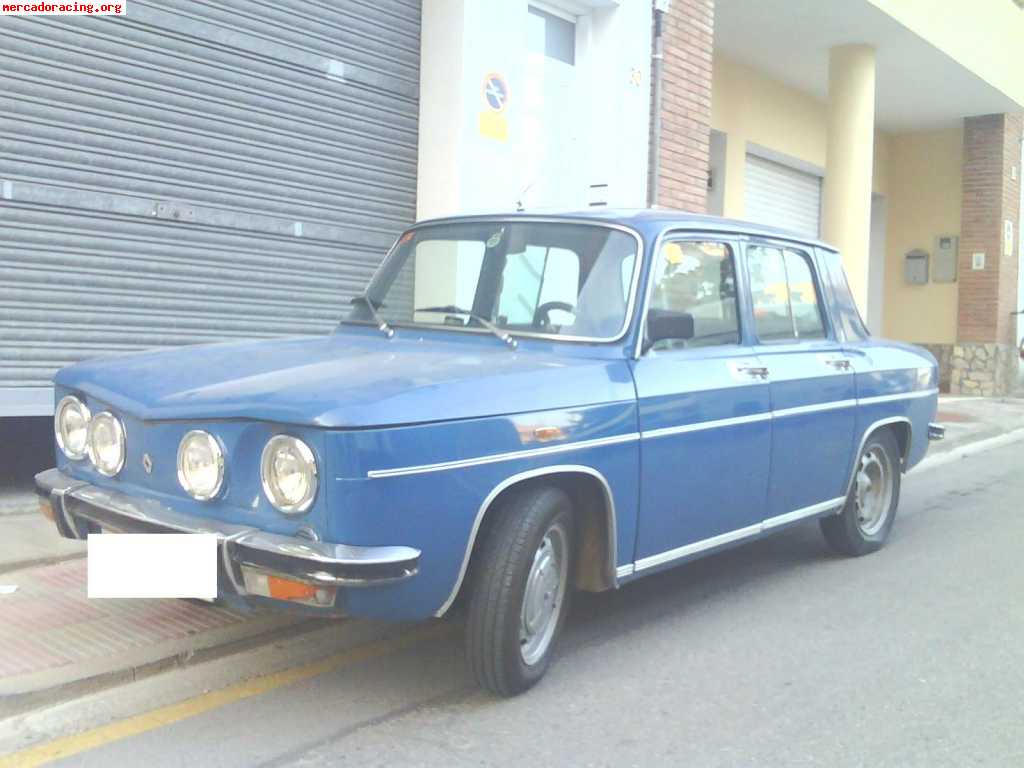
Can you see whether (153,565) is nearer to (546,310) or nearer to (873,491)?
(546,310)

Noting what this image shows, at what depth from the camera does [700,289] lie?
4789mm

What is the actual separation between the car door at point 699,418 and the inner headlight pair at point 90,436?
75.0 inches

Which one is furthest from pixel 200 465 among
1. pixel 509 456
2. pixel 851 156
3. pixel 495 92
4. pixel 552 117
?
pixel 851 156

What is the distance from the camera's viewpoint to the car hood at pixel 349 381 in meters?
3.30

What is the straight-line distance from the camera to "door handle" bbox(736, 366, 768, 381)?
478 cm

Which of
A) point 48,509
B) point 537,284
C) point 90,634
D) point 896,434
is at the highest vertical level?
point 537,284

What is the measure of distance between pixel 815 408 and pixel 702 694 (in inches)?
72.0

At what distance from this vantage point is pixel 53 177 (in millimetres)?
6359

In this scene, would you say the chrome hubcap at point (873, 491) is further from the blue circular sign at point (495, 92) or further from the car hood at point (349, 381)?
the blue circular sign at point (495, 92)

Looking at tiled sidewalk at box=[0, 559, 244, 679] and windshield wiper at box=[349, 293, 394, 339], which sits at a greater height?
windshield wiper at box=[349, 293, 394, 339]

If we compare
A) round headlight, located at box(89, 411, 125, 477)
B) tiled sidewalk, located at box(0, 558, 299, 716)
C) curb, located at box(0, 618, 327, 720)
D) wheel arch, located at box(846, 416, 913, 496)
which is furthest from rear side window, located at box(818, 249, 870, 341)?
round headlight, located at box(89, 411, 125, 477)

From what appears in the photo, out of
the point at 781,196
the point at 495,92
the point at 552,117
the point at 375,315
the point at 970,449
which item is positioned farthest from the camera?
the point at 781,196

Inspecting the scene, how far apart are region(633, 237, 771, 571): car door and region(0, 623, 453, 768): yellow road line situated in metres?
1.06

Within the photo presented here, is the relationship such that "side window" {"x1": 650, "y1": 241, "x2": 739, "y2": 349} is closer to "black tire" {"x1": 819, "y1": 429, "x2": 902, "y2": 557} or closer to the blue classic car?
the blue classic car
